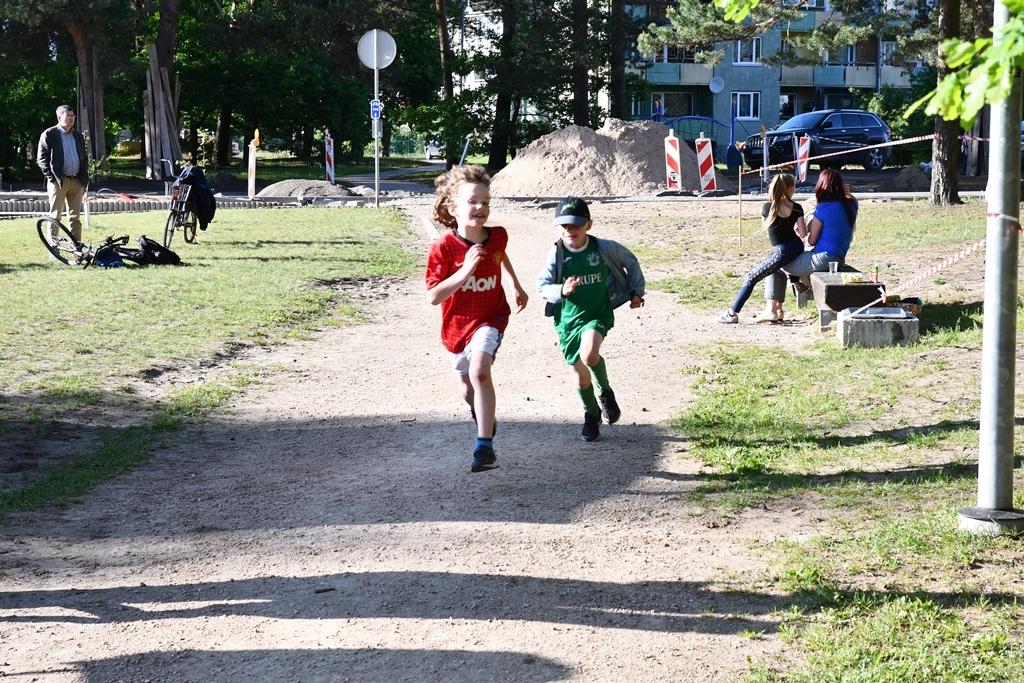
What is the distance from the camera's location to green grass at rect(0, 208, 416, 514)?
755 cm

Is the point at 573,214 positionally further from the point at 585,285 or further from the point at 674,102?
the point at 674,102

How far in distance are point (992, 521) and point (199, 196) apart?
47.3 feet

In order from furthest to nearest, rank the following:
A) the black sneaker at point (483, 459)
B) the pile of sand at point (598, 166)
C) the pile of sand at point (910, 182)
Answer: the pile of sand at point (598, 166)
the pile of sand at point (910, 182)
the black sneaker at point (483, 459)

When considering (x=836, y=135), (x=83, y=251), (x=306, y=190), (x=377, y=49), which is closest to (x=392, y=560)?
(x=83, y=251)

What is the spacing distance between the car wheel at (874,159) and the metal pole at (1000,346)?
3574 cm

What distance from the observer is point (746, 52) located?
67.3 metres

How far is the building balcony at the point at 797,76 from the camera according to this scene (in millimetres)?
67500

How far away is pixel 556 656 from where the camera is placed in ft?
13.5

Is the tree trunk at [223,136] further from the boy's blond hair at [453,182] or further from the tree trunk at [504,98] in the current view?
the boy's blond hair at [453,182]

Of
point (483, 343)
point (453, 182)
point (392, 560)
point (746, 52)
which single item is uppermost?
point (746, 52)

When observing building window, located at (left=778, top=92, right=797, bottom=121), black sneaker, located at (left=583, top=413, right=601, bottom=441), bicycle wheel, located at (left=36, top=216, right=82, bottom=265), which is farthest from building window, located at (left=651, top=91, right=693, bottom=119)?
black sneaker, located at (left=583, top=413, right=601, bottom=441)

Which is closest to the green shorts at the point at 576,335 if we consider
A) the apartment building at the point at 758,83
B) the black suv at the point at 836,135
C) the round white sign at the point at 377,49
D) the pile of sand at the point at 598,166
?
the round white sign at the point at 377,49

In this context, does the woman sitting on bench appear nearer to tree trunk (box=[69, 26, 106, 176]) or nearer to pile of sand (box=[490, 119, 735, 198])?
pile of sand (box=[490, 119, 735, 198])

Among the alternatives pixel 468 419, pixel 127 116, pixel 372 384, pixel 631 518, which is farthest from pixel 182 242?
pixel 127 116
